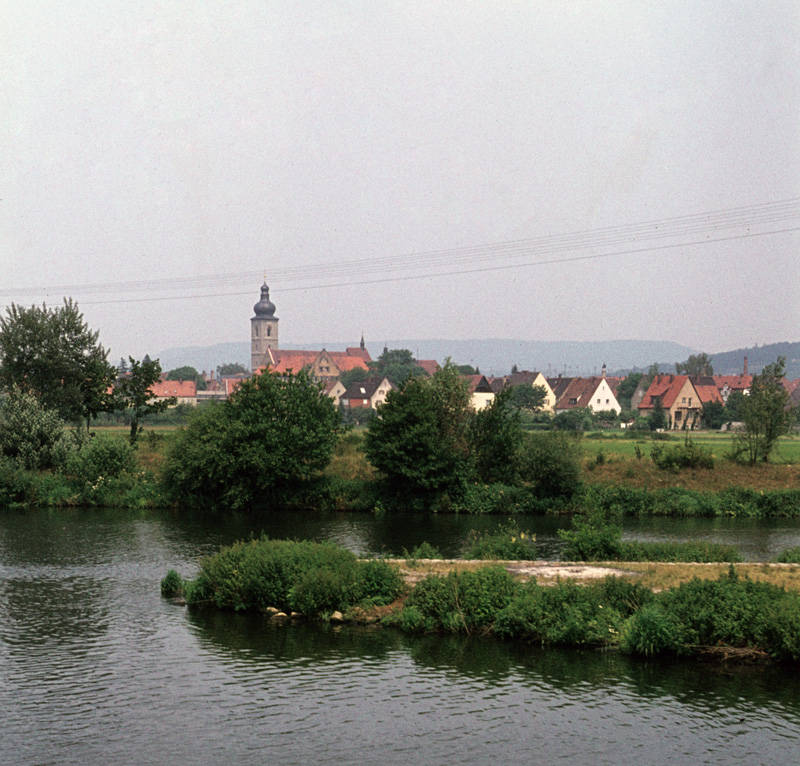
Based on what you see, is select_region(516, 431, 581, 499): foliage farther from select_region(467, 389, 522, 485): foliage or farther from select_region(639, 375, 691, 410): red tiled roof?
select_region(639, 375, 691, 410): red tiled roof

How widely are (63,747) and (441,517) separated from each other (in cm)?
3532

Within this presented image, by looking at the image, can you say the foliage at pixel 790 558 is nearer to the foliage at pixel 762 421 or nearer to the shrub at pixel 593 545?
the shrub at pixel 593 545

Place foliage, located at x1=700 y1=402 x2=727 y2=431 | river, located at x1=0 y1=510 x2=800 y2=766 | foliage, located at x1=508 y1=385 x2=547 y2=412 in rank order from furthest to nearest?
foliage, located at x1=508 y1=385 x2=547 y2=412 < foliage, located at x1=700 y1=402 x2=727 y2=431 < river, located at x1=0 y1=510 x2=800 y2=766

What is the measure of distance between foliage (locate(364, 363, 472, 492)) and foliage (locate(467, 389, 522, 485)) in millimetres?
709

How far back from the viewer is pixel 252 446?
52.6 meters

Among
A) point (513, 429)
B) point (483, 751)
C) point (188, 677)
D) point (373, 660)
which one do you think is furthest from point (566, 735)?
point (513, 429)

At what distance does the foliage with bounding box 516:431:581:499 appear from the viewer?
5356cm

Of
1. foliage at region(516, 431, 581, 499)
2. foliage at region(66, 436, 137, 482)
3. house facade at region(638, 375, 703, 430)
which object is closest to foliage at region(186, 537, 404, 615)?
foliage at region(516, 431, 581, 499)

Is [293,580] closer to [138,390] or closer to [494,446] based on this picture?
[494,446]

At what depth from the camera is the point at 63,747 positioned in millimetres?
16578

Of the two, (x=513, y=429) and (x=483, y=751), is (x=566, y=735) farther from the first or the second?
(x=513, y=429)

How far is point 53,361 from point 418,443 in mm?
27065

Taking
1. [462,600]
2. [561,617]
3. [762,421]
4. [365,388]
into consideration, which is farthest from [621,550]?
[365,388]

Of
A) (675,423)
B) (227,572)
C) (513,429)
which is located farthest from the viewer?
(675,423)
